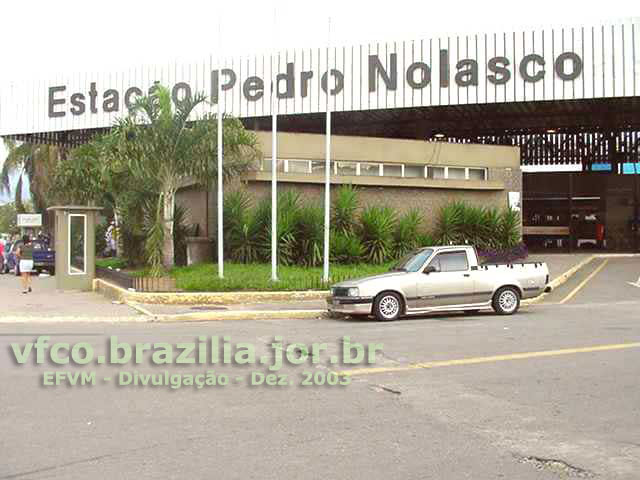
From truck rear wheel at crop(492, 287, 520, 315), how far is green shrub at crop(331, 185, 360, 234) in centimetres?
796

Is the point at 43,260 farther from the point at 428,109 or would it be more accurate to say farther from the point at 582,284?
the point at 582,284

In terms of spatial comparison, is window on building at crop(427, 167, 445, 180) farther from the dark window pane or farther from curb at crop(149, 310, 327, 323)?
curb at crop(149, 310, 327, 323)

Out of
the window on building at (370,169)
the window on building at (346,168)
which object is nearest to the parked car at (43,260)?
the window on building at (346,168)

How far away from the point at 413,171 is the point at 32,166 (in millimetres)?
31467

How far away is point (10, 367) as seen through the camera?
9.58 meters

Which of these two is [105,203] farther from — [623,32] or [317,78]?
[623,32]

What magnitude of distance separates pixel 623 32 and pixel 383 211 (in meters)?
13.5

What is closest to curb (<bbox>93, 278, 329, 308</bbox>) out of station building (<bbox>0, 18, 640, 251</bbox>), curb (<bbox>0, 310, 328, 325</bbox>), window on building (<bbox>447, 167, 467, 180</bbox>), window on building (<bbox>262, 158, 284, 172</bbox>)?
curb (<bbox>0, 310, 328, 325</bbox>)

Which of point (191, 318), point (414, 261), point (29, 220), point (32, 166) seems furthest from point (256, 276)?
point (32, 166)

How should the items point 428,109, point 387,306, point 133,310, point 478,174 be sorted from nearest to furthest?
point 387,306 → point 133,310 → point 478,174 → point 428,109

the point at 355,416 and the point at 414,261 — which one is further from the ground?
the point at 414,261

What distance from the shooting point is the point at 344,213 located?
923 inches

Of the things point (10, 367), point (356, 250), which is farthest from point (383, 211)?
point (10, 367)

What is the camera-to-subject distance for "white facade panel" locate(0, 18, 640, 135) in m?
29.6
